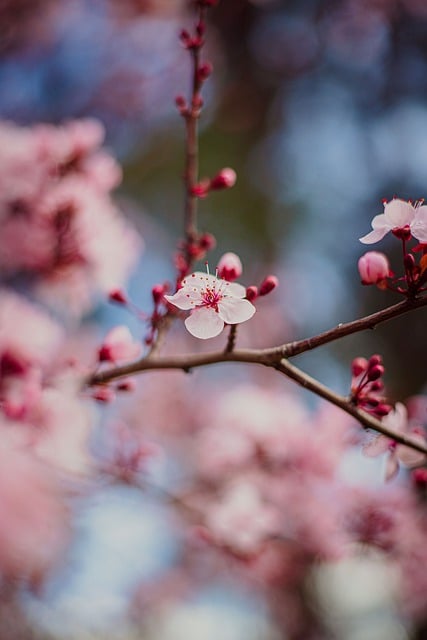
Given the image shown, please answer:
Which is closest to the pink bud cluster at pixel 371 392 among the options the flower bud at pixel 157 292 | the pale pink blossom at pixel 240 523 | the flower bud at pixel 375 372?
the flower bud at pixel 375 372

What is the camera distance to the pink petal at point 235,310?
0.51 metres

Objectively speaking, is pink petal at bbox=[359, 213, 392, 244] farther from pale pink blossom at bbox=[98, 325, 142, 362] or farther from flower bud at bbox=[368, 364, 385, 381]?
pale pink blossom at bbox=[98, 325, 142, 362]

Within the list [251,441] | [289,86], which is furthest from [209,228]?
[251,441]

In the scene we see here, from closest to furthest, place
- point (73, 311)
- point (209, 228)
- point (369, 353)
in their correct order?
point (73, 311), point (369, 353), point (209, 228)

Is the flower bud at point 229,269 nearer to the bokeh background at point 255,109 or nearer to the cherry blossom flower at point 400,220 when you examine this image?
the cherry blossom flower at point 400,220

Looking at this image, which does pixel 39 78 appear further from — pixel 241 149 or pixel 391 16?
pixel 391 16

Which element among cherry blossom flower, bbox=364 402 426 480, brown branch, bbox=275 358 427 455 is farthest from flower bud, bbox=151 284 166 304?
cherry blossom flower, bbox=364 402 426 480

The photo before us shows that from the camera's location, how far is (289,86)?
2234 mm

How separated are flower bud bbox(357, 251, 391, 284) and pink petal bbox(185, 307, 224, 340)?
15 centimetres

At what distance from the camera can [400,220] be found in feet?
1.70

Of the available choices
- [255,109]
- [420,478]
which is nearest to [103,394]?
[420,478]

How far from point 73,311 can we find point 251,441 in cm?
47

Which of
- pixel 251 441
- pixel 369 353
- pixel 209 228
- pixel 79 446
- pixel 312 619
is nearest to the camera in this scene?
pixel 79 446

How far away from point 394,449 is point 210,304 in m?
0.29
